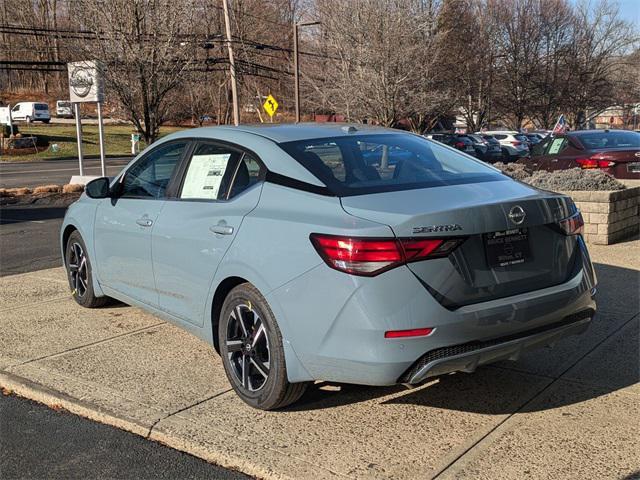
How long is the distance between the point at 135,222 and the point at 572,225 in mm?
2966

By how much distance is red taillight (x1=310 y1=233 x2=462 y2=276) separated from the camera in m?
3.25

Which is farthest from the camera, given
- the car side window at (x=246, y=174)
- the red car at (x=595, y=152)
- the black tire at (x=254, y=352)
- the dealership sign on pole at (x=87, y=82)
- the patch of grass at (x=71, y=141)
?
the patch of grass at (x=71, y=141)

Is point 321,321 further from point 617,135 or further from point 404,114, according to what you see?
point 404,114

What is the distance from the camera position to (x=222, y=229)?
13.3 ft

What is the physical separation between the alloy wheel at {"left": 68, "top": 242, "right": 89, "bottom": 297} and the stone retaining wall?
6.01 meters

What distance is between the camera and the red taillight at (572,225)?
3781 millimetres

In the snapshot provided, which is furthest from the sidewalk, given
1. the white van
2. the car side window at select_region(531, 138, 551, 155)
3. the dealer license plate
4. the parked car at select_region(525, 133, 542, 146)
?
the white van

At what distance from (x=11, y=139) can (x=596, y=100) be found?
3991 cm

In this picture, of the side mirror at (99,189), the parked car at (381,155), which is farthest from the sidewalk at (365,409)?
the parked car at (381,155)

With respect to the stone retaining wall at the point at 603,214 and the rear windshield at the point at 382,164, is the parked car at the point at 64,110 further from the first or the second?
the rear windshield at the point at 382,164

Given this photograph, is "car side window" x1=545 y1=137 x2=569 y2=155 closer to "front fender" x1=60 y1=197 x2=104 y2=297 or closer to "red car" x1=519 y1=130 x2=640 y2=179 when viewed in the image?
"red car" x1=519 y1=130 x2=640 y2=179

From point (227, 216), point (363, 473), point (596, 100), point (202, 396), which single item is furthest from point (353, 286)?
point (596, 100)

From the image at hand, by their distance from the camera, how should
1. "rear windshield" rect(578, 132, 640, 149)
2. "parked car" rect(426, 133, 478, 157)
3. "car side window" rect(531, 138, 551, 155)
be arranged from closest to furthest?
"rear windshield" rect(578, 132, 640, 149), "car side window" rect(531, 138, 551, 155), "parked car" rect(426, 133, 478, 157)

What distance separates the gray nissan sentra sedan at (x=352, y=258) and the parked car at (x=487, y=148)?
2876 cm
